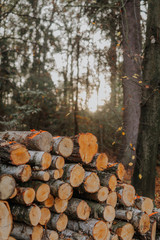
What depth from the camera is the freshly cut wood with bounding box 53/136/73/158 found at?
3.41m

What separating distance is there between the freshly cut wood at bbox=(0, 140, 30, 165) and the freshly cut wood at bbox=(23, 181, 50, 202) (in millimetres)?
339

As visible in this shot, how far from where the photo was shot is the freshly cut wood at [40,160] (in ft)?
10.3

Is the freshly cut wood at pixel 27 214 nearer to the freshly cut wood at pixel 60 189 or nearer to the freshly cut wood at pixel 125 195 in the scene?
the freshly cut wood at pixel 60 189

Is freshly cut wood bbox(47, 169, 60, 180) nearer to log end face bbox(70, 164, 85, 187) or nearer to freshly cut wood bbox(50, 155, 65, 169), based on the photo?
freshly cut wood bbox(50, 155, 65, 169)

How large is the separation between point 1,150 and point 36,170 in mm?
580

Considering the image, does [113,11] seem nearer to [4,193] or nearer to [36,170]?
[36,170]

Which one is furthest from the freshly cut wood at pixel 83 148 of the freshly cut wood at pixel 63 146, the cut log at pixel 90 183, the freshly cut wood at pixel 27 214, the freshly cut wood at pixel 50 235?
the freshly cut wood at pixel 50 235

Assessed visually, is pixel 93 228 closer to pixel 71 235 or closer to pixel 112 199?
pixel 71 235

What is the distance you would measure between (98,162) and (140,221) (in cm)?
117

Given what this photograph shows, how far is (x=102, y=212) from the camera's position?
335 cm

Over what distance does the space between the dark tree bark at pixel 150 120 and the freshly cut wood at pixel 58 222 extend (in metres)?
2.08

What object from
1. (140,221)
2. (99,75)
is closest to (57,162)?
(140,221)

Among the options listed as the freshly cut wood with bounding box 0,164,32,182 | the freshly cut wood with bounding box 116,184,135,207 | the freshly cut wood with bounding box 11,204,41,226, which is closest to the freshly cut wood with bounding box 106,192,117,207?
the freshly cut wood with bounding box 116,184,135,207

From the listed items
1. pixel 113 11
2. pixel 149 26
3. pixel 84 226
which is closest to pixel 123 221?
pixel 84 226
